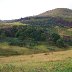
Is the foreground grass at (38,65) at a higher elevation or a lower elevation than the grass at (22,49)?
higher

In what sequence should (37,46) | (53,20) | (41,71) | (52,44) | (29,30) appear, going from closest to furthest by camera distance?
(41,71), (37,46), (52,44), (29,30), (53,20)

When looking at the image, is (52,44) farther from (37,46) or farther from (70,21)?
(70,21)

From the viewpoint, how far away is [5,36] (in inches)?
4156

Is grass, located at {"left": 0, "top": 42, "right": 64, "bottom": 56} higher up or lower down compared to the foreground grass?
lower down

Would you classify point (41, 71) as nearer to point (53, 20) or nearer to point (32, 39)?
point (32, 39)

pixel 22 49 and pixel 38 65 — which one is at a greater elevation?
pixel 38 65

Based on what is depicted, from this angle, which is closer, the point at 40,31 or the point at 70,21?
the point at 40,31

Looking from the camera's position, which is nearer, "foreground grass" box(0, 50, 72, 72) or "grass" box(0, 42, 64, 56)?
"foreground grass" box(0, 50, 72, 72)

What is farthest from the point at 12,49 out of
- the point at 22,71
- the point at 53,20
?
the point at 53,20

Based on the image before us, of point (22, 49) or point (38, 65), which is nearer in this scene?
point (38, 65)

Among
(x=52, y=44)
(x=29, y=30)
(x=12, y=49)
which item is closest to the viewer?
(x=12, y=49)

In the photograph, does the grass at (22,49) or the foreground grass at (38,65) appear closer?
the foreground grass at (38,65)

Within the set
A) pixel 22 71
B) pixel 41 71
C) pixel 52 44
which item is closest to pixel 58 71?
pixel 41 71

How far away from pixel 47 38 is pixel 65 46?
9087 millimetres
